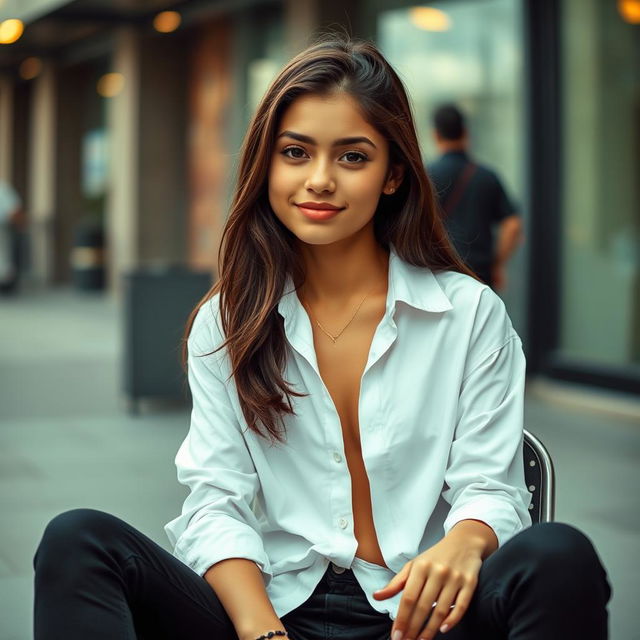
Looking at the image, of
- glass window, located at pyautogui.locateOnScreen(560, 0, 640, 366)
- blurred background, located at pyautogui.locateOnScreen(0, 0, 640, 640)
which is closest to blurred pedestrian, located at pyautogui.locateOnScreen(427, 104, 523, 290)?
blurred background, located at pyautogui.locateOnScreen(0, 0, 640, 640)

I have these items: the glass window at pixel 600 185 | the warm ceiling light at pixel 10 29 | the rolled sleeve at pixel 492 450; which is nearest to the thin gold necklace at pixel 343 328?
the rolled sleeve at pixel 492 450

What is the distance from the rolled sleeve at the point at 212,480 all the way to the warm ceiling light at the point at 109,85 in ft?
60.0

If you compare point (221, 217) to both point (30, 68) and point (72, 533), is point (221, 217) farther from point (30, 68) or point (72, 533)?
point (72, 533)

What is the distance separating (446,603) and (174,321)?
21.1 feet

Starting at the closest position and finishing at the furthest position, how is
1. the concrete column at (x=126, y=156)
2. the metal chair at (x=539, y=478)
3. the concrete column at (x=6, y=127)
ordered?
the metal chair at (x=539, y=478), the concrete column at (x=126, y=156), the concrete column at (x=6, y=127)

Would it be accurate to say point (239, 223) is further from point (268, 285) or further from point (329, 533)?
point (329, 533)

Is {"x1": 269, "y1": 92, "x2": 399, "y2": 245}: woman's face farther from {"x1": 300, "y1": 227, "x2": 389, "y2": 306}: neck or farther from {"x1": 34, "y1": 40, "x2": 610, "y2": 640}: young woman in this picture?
{"x1": 300, "y1": 227, "x2": 389, "y2": 306}: neck

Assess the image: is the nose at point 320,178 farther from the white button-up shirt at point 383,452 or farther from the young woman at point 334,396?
the white button-up shirt at point 383,452

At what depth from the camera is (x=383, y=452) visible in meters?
2.35

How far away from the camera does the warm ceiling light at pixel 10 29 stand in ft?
64.2

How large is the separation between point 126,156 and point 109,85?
329 centimetres

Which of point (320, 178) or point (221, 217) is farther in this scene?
point (221, 217)

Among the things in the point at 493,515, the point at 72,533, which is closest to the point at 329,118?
the point at 493,515

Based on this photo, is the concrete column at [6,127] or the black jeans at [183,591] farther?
the concrete column at [6,127]
